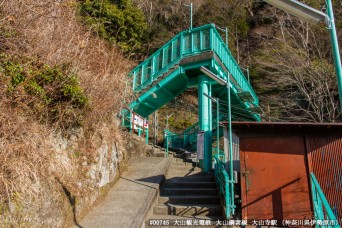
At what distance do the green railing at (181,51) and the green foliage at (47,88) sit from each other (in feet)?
22.7

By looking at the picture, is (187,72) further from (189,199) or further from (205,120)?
(189,199)

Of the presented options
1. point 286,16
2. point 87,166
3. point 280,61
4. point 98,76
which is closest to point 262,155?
point 87,166

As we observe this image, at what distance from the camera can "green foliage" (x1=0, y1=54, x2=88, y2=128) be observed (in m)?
4.65

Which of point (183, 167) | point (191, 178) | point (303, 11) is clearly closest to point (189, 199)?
point (191, 178)

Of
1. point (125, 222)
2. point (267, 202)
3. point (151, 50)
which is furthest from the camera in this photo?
point (151, 50)

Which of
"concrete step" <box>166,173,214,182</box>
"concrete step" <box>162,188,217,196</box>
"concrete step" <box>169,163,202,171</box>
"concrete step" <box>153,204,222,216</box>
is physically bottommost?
"concrete step" <box>153,204,222,216</box>

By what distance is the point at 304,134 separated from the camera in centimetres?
698

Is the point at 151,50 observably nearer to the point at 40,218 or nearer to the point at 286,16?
the point at 286,16

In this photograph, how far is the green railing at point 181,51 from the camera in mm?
11789

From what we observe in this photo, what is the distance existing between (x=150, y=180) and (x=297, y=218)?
424 centimetres

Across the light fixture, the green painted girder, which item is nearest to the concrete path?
the green painted girder

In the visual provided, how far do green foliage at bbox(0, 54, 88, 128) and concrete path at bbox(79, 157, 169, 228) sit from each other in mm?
2165

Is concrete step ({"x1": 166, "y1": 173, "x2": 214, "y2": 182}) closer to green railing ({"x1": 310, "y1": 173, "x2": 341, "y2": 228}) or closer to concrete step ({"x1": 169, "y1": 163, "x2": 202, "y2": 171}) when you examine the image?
Answer: concrete step ({"x1": 169, "y1": 163, "x2": 202, "y2": 171})

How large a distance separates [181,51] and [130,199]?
25.4 feet
